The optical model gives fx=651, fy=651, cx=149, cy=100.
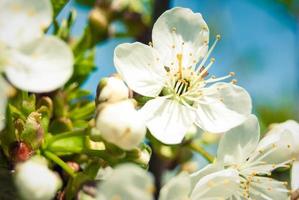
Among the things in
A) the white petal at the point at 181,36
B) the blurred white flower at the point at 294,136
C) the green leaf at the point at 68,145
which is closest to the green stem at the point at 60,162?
the green leaf at the point at 68,145

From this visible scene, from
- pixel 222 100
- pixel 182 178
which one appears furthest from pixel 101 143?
pixel 222 100

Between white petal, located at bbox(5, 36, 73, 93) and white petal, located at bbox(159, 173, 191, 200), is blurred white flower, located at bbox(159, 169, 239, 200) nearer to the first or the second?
white petal, located at bbox(159, 173, 191, 200)

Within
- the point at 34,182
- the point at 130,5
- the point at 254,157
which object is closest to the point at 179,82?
the point at 254,157

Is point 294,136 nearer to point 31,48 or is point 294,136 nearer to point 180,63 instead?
point 180,63

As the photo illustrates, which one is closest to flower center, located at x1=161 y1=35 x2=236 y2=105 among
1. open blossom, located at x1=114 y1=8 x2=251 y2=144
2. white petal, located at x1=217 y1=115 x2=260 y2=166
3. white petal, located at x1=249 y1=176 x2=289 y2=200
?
open blossom, located at x1=114 y1=8 x2=251 y2=144

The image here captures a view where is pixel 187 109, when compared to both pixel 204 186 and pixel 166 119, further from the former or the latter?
pixel 204 186

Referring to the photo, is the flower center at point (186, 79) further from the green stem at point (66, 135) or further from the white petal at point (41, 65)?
the white petal at point (41, 65)
